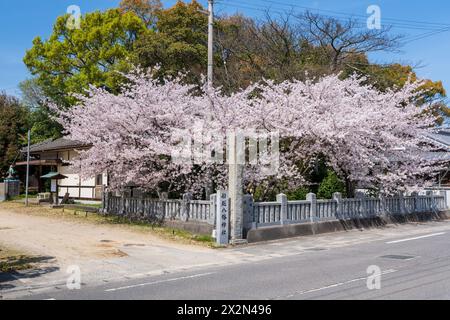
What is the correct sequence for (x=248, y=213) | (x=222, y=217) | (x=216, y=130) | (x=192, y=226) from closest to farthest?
1. (x=222, y=217)
2. (x=248, y=213)
3. (x=192, y=226)
4. (x=216, y=130)

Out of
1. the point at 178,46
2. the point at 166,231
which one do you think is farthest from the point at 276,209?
the point at 178,46

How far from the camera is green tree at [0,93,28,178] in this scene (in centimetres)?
3772

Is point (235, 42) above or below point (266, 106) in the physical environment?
above

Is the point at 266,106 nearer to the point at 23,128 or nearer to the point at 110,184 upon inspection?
the point at 110,184

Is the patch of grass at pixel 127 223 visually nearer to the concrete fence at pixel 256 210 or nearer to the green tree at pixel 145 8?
the concrete fence at pixel 256 210

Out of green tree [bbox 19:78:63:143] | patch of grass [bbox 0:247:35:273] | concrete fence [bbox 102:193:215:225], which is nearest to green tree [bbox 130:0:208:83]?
concrete fence [bbox 102:193:215:225]

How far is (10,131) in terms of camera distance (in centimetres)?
3897

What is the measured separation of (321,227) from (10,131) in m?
31.1

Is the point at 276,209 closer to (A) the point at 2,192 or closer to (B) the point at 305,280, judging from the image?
(B) the point at 305,280

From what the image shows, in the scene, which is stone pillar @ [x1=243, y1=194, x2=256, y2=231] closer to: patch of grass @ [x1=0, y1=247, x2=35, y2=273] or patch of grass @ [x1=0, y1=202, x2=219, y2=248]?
patch of grass @ [x1=0, y1=202, x2=219, y2=248]

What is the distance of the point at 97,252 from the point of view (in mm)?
12531

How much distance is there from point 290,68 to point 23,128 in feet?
83.6

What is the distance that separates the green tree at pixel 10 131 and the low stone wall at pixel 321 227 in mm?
29225

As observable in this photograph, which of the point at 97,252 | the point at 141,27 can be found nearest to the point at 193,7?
the point at 141,27
